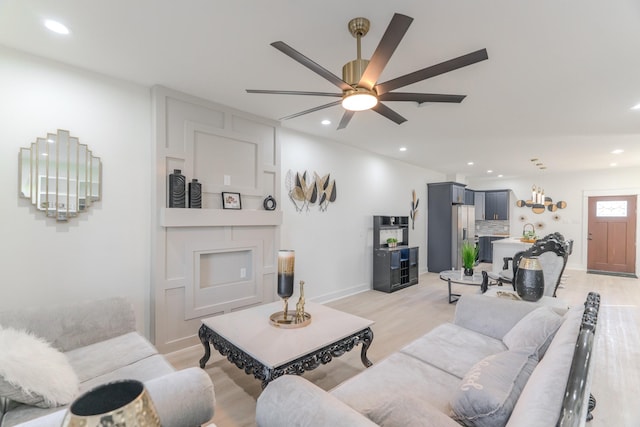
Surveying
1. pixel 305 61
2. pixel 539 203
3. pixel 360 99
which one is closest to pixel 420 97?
pixel 360 99

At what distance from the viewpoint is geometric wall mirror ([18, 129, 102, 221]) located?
2.30 metres

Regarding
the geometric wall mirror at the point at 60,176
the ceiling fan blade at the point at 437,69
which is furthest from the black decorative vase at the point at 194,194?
the ceiling fan blade at the point at 437,69

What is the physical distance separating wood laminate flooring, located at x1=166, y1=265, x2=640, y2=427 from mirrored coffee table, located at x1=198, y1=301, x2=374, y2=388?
0.33 meters

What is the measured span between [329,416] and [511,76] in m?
2.97

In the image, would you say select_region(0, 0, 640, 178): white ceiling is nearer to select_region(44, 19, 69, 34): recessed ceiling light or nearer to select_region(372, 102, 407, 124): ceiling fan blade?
select_region(44, 19, 69, 34): recessed ceiling light

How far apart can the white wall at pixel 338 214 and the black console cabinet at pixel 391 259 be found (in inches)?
5.8

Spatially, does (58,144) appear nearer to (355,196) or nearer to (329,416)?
(329,416)

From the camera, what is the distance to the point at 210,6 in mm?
1793

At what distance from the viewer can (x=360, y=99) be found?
6.41ft

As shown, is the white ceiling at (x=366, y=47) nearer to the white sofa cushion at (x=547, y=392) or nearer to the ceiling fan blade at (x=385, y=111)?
the ceiling fan blade at (x=385, y=111)

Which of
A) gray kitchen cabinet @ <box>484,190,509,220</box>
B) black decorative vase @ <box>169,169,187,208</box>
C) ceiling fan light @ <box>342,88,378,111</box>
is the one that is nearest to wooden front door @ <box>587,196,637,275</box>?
gray kitchen cabinet @ <box>484,190,509,220</box>

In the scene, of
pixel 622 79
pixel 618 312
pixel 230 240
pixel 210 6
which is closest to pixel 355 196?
pixel 230 240

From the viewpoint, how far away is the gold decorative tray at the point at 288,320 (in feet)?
7.55

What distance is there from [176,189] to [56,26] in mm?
1437
